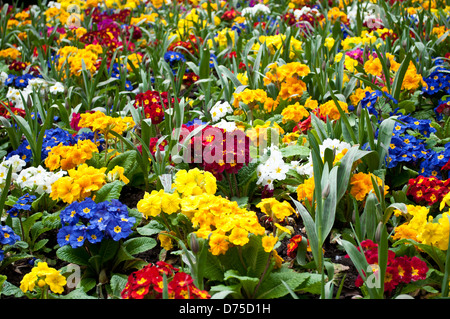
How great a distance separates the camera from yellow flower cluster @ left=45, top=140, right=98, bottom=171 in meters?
2.39

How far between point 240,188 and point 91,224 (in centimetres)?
81

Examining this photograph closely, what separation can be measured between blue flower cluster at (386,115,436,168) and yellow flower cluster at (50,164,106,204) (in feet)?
4.36

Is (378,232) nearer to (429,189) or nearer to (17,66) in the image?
(429,189)

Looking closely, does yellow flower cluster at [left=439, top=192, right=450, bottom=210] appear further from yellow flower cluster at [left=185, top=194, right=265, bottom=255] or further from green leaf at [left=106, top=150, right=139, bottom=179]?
green leaf at [left=106, top=150, right=139, bottom=179]

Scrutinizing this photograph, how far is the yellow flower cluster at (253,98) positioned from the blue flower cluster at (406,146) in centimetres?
78

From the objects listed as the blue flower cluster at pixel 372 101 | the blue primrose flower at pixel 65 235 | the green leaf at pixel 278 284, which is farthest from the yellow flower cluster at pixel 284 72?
the blue primrose flower at pixel 65 235

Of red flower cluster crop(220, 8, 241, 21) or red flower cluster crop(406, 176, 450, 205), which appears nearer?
red flower cluster crop(406, 176, 450, 205)

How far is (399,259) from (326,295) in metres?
0.31

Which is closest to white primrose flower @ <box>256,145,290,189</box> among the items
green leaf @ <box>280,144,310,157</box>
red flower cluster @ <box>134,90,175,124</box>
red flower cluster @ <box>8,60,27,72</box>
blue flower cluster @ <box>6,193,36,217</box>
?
green leaf @ <box>280,144,310,157</box>

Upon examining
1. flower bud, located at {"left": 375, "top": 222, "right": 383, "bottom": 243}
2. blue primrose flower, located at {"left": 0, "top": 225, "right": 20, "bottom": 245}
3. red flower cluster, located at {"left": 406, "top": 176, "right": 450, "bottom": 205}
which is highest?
red flower cluster, located at {"left": 406, "top": 176, "right": 450, "bottom": 205}

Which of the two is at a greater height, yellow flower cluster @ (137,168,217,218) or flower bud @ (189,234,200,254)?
yellow flower cluster @ (137,168,217,218)

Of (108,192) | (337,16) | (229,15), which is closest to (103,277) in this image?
(108,192)

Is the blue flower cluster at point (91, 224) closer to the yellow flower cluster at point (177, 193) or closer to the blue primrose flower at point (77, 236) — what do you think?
the blue primrose flower at point (77, 236)

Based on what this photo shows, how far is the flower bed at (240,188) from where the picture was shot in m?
1.69
